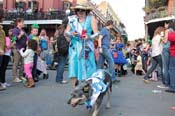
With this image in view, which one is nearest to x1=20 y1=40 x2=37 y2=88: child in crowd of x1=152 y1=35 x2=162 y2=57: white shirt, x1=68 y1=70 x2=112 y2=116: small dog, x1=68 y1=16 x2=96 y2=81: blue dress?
x1=68 y1=16 x2=96 y2=81: blue dress

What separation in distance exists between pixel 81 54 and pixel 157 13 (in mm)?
34383

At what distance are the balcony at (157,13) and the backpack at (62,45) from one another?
28808mm

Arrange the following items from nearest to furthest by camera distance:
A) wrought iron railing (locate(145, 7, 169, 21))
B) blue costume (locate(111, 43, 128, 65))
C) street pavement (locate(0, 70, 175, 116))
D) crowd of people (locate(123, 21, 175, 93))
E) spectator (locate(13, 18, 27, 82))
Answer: street pavement (locate(0, 70, 175, 116))
crowd of people (locate(123, 21, 175, 93))
spectator (locate(13, 18, 27, 82))
blue costume (locate(111, 43, 128, 65))
wrought iron railing (locate(145, 7, 169, 21))

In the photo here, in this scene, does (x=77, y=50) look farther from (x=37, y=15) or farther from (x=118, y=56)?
(x=37, y=15)

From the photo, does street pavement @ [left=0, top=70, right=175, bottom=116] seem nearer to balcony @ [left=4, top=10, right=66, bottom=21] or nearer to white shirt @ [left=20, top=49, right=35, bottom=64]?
white shirt @ [left=20, top=49, right=35, bottom=64]

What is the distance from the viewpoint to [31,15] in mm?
39594

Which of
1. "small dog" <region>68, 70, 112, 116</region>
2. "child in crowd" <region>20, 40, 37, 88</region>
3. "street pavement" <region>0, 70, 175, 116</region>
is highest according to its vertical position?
"child in crowd" <region>20, 40, 37, 88</region>

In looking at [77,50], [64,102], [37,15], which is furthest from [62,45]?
[37,15]

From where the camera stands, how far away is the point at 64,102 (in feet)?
25.5

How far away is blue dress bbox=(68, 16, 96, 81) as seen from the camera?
22.9ft

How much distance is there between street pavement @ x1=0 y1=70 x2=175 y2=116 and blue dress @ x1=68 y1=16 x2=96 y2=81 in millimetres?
679

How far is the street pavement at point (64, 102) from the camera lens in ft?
22.6

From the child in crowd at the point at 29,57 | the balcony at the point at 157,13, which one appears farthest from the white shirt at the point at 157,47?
the balcony at the point at 157,13

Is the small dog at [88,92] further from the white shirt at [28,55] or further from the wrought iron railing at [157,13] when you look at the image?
the wrought iron railing at [157,13]
